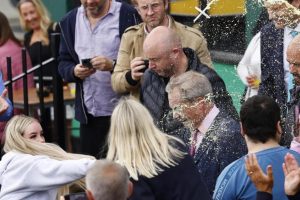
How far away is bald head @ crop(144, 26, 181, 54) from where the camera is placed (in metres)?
7.63

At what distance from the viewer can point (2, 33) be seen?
33.8ft

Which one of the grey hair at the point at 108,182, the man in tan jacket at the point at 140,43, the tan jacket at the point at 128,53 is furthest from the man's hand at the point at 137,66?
the grey hair at the point at 108,182

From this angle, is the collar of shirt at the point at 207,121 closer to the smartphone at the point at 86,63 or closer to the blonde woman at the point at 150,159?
the blonde woman at the point at 150,159

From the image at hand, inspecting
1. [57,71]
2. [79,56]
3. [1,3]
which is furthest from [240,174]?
[1,3]

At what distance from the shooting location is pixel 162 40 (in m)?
7.64

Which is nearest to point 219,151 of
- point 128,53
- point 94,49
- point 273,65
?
point 273,65

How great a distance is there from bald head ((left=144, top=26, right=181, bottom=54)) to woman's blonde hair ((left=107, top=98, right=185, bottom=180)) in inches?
55.8

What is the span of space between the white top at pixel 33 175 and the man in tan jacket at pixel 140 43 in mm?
1559

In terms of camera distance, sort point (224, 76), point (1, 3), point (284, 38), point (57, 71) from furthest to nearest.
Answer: point (1, 3) → point (57, 71) → point (224, 76) → point (284, 38)

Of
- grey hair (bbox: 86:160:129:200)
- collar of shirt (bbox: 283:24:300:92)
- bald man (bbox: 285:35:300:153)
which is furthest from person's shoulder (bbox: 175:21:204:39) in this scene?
grey hair (bbox: 86:160:129:200)

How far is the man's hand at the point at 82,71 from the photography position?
343 inches

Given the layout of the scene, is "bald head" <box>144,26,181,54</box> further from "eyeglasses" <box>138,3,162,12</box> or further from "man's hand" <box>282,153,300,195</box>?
"man's hand" <box>282,153,300,195</box>

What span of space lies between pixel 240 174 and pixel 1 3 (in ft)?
24.2

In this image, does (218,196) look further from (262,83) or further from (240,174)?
(262,83)
